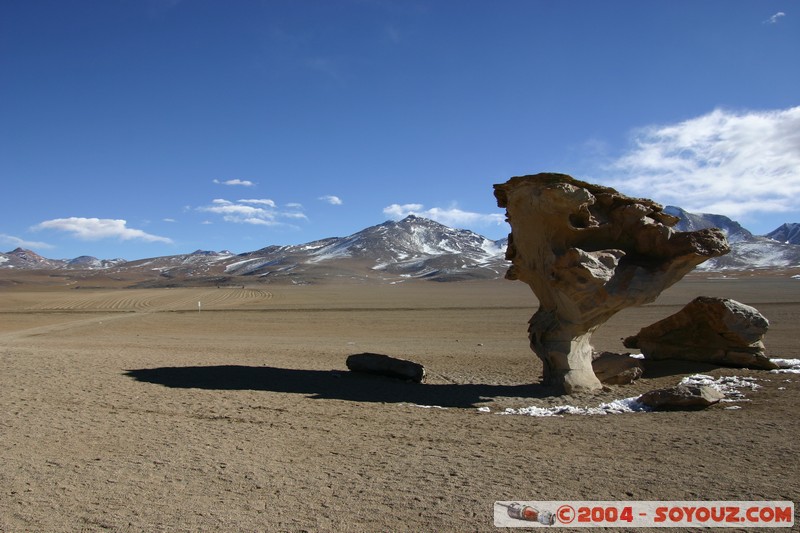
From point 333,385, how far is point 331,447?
→ 566cm

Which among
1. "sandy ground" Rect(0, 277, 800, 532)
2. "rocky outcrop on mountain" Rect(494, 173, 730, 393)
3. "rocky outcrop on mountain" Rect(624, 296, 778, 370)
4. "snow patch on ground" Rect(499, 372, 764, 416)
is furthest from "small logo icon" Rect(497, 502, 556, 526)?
"rocky outcrop on mountain" Rect(624, 296, 778, 370)

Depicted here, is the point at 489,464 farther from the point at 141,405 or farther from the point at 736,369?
the point at 736,369

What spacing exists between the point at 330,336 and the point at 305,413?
55.6 ft

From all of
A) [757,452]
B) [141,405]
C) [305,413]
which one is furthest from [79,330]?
[757,452]

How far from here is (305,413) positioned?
10898mm

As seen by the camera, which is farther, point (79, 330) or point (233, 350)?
point (79, 330)

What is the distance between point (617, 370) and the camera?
50.2ft

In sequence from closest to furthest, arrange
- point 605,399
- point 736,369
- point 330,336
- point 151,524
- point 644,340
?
point 151,524 → point 605,399 → point 736,369 → point 644,340 → point 330,336

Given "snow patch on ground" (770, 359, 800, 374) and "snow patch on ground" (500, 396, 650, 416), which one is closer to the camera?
"snow patch on ground" (500, 396, 650, 416)

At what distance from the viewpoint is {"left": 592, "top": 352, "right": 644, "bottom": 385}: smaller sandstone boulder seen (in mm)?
15180

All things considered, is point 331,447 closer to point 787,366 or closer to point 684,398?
point 684,398

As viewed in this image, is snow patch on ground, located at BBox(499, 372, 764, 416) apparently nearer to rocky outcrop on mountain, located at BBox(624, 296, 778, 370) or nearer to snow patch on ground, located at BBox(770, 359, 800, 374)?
snow patch on ground, located at BBox(770, 359, 800, 374)

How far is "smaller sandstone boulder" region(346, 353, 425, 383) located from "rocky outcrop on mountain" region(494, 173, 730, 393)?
321 cm

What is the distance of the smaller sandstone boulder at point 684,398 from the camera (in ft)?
37.0
